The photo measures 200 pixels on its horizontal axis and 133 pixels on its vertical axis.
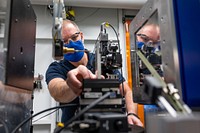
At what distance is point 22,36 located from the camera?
79 centimetres

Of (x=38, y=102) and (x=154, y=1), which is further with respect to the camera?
(x=38, y=102)

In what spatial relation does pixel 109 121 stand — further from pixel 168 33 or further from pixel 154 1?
pixel 154 1

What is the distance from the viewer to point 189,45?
0.54 m

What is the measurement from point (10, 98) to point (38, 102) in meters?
1.88

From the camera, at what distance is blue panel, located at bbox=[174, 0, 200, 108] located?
0.52 m

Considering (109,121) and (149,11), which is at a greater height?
(149,11)

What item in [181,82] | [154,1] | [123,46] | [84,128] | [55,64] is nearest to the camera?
[84,128]

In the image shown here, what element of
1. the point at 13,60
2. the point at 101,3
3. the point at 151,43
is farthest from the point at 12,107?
the point at 101,3

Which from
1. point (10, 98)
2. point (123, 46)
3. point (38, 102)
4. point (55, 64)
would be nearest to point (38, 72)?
point (38, 102)

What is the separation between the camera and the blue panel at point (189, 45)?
520 millimetres

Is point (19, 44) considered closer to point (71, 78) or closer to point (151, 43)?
point (71, 78)

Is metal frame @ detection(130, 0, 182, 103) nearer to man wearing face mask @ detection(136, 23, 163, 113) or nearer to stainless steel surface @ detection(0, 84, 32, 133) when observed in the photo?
man wearing face mask @ detection(136, 23, 163, 113)

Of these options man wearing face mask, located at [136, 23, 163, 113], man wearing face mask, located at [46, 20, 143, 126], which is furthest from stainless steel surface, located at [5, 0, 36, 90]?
man wearing face mask, located at [136, 23, 163, 113]

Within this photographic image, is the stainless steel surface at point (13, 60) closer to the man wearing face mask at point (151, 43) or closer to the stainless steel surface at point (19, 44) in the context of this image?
the stainless steel surface at point (19, 44)
